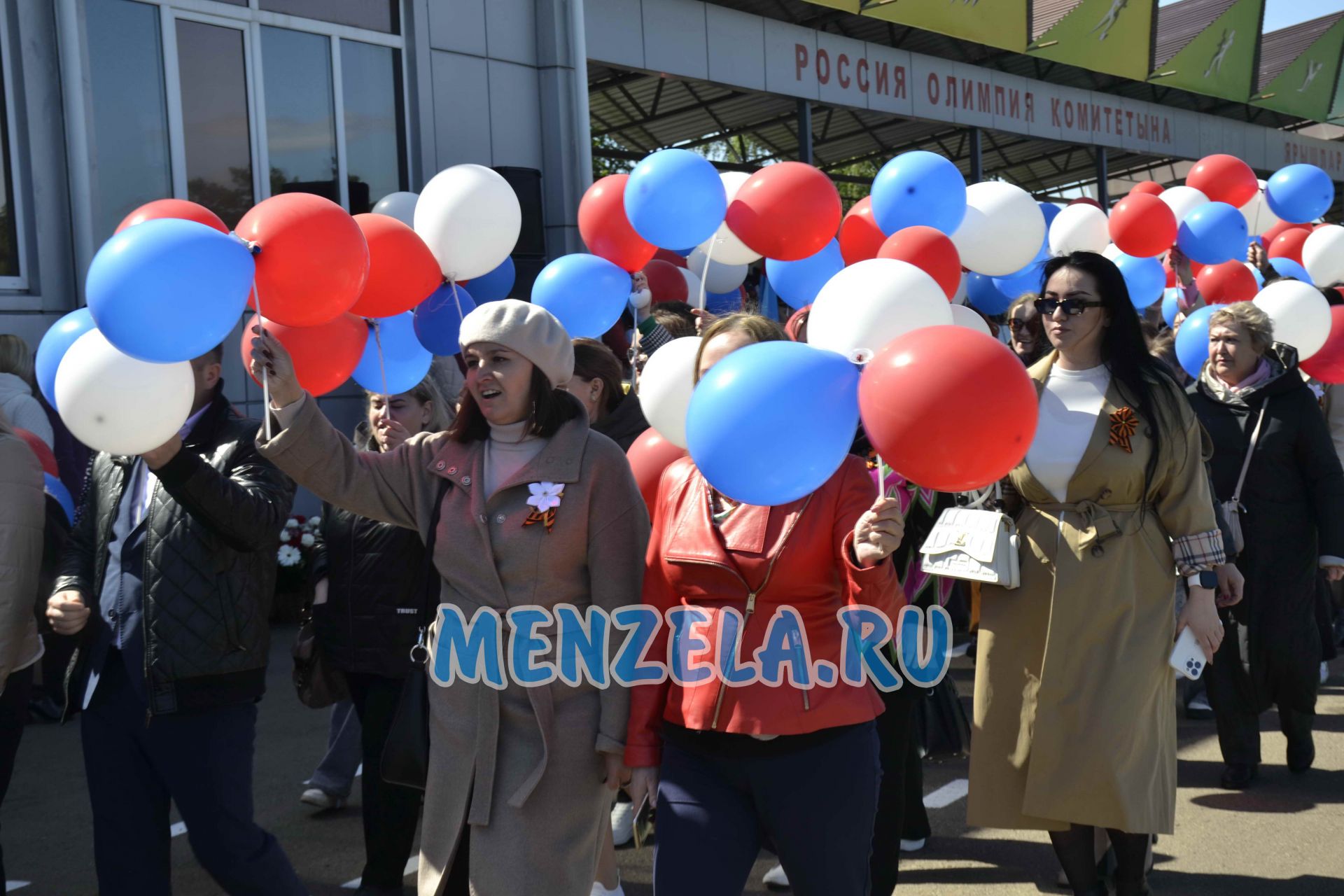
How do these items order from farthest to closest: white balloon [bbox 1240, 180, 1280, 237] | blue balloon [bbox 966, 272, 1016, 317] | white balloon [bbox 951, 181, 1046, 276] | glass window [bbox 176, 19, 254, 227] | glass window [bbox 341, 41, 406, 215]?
glass window [bbox 341, 41, 406, 215] < glass window [bbox 176, 19, 254, 227] < white balloon [bbox 1240, 180, 1280, 237] < blue balloon [bbox 966, 272, 1016, 317] < white balloon [bbox 951, 181, 1046, 276]

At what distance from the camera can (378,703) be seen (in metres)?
4.40

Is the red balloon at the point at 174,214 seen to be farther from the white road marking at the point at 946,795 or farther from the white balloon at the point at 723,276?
the white balloon at the point at 723,276

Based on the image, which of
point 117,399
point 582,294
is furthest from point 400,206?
point 117,399

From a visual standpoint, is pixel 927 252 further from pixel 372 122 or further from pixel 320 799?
pixel 372 122

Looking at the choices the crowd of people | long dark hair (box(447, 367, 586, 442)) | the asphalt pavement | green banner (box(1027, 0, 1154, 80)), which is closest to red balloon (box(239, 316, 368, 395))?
the crowd of people

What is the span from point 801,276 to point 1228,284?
9.79 feet

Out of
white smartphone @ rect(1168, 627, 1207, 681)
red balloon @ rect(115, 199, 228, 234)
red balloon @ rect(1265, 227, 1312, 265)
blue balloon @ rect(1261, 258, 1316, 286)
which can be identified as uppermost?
red balloon @ rect(1265, 227, 1312, 265)

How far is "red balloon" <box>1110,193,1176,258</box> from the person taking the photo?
24.2 feet

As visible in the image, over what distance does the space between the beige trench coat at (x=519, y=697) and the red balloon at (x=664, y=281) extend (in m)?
4.66

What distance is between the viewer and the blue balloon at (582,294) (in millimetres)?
5688

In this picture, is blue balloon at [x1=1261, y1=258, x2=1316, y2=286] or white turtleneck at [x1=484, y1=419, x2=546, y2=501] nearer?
white turtleneck at [x1=484, y1=419, x2=546, y2=501]

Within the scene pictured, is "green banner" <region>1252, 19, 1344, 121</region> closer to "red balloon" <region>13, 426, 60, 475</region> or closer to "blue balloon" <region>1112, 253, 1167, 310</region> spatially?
"blue balloon" <region>1112, 253, 1167, 310</region>

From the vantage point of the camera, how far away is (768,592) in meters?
3.02

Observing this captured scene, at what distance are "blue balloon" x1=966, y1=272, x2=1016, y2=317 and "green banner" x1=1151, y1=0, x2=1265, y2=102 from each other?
14.1m
